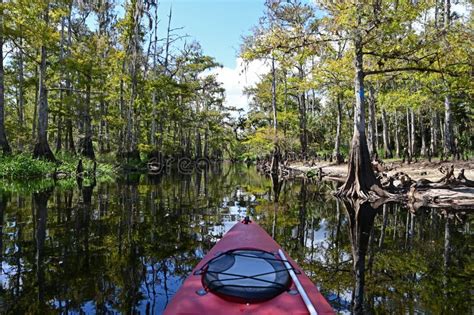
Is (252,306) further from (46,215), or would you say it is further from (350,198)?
(350,198)

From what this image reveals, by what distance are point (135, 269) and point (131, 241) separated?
1496 millimetres

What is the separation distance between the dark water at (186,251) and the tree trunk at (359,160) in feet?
4.07

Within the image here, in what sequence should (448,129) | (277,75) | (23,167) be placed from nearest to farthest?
(23,167), (448,129), (277,75)

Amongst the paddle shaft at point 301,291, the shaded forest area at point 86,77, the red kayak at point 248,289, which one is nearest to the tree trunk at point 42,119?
the shaded forest area at point 86,77

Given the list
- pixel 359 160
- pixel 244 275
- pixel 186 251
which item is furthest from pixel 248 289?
pixel 359 160

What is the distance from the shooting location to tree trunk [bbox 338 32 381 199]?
1131cm

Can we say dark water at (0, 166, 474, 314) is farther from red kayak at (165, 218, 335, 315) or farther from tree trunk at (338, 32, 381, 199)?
tree trunk at (338, 32, 381, 199)

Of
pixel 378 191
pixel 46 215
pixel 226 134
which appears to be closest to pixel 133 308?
pixel 46 215

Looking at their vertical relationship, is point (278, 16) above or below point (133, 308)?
above

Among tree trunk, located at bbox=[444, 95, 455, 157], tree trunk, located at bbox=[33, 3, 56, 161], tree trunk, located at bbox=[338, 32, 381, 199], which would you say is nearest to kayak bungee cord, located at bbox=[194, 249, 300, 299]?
tree trunk, located at bbox=[338, 32, 381, 199]

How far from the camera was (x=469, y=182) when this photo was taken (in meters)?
11.2

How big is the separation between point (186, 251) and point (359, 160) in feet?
24.5

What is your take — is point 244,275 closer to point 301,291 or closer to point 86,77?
point 301,291

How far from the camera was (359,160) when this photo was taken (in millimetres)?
11406
